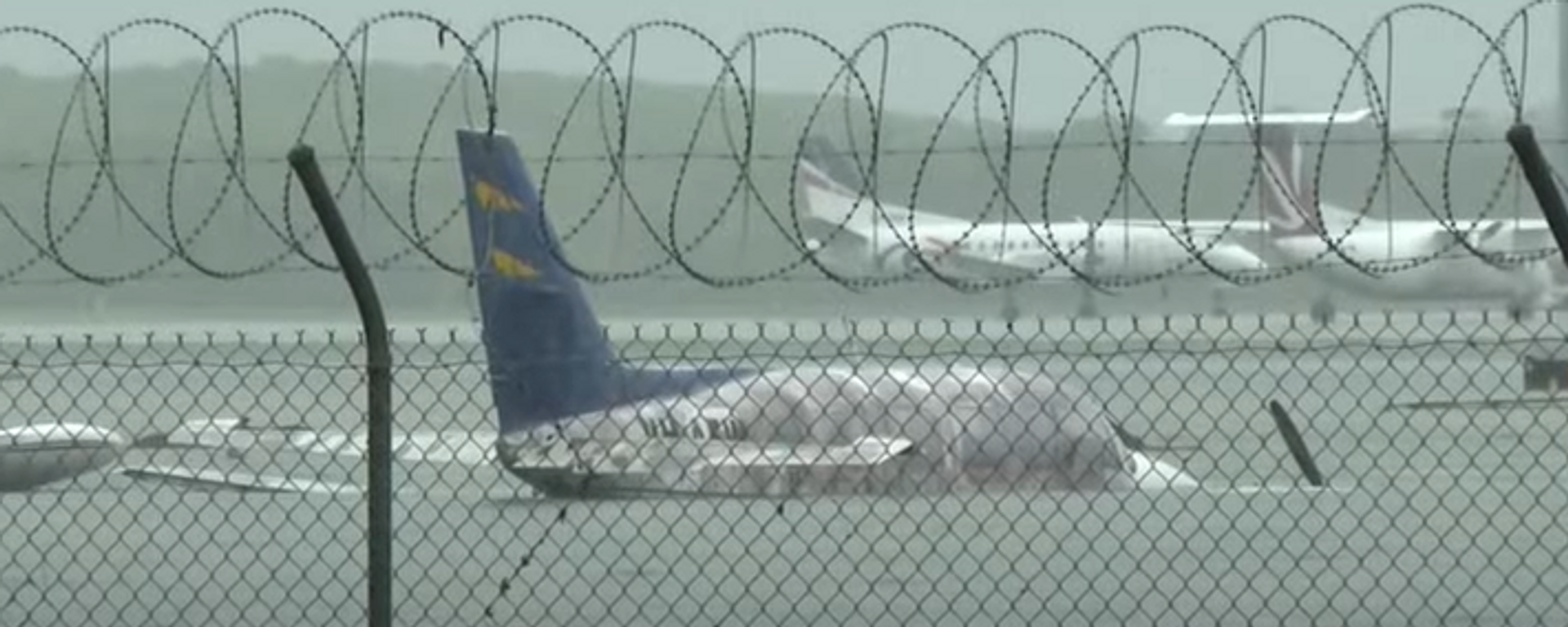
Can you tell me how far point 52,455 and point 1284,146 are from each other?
17.3ft

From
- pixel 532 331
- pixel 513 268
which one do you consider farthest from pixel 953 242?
pixel 532 331

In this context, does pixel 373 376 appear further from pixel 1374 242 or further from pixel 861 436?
pixel 1374 242

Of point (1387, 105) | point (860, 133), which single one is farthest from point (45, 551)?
point (1387, 105)

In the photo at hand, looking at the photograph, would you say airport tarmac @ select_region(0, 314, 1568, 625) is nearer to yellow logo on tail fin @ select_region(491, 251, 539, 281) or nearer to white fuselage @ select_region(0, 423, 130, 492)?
white fuselage @ select_region(0, 423, 130, 492)

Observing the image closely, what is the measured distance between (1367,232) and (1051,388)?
1695 cm

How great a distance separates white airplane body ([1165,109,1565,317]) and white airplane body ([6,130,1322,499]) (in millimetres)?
1079

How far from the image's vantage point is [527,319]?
19250mm

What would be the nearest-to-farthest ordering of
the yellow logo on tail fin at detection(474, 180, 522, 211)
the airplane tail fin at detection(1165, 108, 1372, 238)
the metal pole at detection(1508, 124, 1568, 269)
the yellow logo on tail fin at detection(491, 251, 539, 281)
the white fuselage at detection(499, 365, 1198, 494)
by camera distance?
the metal pole at detection(1508, 124, 1568, 269)
the airplane tail fin at detection(1165, 108, 1372, 238)
the white fuselage at detection(499, 365, 1198, 494)
the yellow logo on tail fin at detection(474, 180, 522, 211)
the yellow logo on tail fin at detection(491, 251, 539, 281)

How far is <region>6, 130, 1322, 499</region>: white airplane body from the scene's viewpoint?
14.3 metres

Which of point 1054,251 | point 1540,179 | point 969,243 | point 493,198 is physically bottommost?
point 969,243

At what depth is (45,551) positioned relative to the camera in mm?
11695

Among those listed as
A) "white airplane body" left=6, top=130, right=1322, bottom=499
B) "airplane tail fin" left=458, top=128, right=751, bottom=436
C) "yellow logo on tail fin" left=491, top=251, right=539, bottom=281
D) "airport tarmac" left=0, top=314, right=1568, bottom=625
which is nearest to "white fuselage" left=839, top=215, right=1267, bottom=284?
"airport tarmac" left=0, top=314, right=1568, bottom=625

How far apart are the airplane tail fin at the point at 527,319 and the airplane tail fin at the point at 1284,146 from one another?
3332 millimetres

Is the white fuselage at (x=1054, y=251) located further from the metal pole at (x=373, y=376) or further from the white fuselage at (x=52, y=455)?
the white fuselage at (x=52, y=455)
